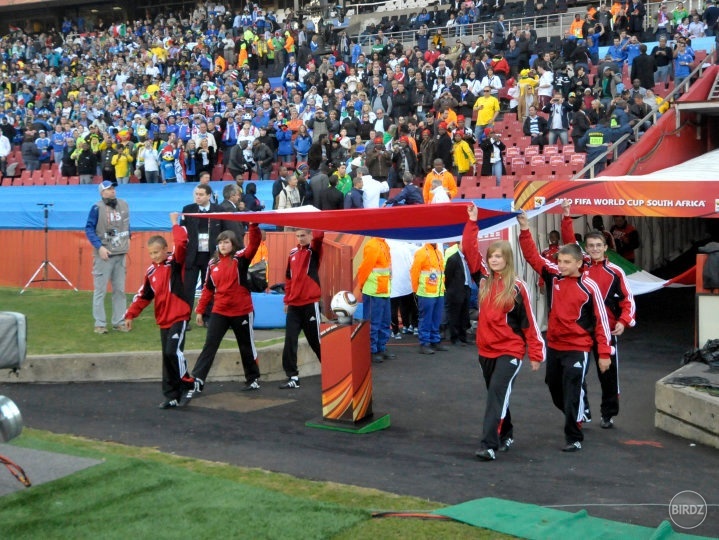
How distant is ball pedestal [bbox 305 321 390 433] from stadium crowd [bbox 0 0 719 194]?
8.01 meters

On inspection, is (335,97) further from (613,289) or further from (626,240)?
(613,289)

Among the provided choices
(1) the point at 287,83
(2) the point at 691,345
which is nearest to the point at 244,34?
(1) the point at 287,83

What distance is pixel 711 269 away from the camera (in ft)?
41.1

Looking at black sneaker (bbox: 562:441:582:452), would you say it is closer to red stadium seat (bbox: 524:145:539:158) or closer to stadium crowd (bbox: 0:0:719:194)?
stadium crowd (bbox: 0:0:719:194)

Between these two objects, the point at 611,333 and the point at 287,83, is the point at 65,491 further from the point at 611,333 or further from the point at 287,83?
the point at 287,83


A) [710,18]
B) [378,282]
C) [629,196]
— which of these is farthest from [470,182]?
[378,282]

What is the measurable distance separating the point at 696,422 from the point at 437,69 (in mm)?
18167

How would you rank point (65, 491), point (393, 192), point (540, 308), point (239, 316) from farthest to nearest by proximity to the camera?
1. point (393, 192)
2. point (540, 308)
3. point (239, 316)
4. point (65, 491)

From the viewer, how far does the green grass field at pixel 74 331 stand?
11.9 metres

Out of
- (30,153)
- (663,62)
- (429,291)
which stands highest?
(663,62)

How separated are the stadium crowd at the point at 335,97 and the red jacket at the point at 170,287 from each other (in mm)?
7692

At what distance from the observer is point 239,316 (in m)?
10.4

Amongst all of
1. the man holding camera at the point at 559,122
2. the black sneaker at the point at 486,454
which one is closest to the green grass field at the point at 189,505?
the black sneaker at the point at 486,454

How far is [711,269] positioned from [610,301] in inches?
137
